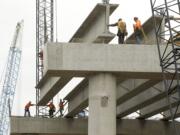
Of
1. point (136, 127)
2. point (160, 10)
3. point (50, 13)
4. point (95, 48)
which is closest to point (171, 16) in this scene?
point (160, 10)

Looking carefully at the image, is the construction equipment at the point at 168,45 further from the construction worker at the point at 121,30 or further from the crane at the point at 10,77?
the crane at the point at 10,77

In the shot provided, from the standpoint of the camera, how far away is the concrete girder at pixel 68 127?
39.0m

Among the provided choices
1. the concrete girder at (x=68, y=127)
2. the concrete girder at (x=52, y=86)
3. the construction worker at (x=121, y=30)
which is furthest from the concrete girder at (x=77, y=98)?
the construction worker at (x=121, y=30)

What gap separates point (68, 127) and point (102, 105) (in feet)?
47.9

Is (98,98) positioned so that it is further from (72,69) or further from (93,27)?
(93,27)

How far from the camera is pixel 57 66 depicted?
2436 cm

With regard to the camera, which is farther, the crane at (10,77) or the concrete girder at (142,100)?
the crane at (10,77)

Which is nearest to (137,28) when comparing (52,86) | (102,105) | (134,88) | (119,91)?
(102,105)

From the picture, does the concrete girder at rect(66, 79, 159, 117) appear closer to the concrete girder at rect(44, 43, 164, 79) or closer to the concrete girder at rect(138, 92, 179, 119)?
the concrete girder at rect(138, 92, 179, 119)

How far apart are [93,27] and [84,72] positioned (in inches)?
134

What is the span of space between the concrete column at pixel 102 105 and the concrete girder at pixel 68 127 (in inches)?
548

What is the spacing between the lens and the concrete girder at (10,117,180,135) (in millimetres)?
39000

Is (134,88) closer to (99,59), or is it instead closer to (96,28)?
(96,28)

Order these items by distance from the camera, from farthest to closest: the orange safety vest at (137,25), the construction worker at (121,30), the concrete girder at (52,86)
Answer: the concrete girder at (52,86) → the orange safety vest at (137,25) → the construction worker at (121,30)
